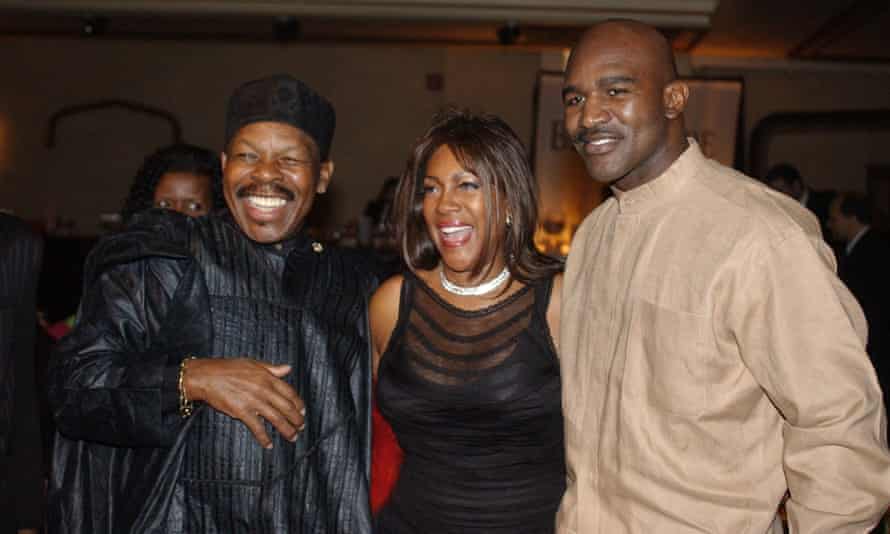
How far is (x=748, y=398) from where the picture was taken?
1335 millimetres

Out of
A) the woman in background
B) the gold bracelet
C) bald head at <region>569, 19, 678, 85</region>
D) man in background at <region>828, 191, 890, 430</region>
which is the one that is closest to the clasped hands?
the gold bracelet

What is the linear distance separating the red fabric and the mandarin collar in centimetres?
89

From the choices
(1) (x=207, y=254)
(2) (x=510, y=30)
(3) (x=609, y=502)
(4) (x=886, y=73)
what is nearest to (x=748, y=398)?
(3) (x=609, y=502)

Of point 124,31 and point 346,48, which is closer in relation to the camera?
point 124,31

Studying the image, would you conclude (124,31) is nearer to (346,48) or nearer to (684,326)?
(346,48)

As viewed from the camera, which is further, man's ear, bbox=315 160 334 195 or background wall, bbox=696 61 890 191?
background wall, bbox=696 61 890 191

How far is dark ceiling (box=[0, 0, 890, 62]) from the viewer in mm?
6832

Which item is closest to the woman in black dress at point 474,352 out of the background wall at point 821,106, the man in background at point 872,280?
the man in background at point 872,280

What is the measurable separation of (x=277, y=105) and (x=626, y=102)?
0.81 m

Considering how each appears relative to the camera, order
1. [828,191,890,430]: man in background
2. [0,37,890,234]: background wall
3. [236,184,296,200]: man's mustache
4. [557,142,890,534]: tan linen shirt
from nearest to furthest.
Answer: [557,142,890,534]: tan linen shirt < [236,184,296,200]: man's mustache < [828,191,890,430]: man in background < [0,37,890,234]: background wall

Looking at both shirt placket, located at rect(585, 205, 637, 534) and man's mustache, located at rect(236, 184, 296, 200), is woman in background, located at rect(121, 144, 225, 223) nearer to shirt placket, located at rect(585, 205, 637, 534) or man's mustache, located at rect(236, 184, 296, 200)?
man's mustache, located at rect(236, 184, 296, 200)

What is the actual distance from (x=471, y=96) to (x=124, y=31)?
3.83m

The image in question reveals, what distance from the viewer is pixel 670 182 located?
58.1 inches

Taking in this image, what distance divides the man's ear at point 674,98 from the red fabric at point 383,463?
104cm
